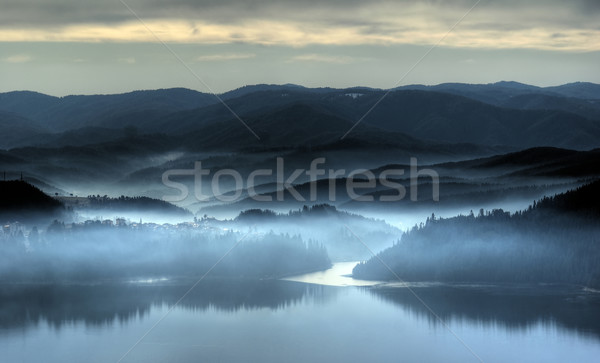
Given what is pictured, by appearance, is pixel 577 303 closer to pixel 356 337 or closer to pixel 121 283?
pixel 356 337

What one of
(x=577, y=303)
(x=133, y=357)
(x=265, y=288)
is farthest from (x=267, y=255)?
(x=133, y=357)

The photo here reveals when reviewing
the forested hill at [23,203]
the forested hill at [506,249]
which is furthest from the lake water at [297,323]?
the forested hill at [23,203]

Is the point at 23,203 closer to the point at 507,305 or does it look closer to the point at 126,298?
the point at 126,298

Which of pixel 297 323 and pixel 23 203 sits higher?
pixel 23 203

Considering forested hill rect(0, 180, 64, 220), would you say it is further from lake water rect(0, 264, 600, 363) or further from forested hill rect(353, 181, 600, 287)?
forested hill rect(353, 181, 600, 287)

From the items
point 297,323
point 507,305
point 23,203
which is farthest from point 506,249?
point 23,203

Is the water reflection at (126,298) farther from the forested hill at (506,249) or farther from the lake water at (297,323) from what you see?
the forested hill at (506,249)

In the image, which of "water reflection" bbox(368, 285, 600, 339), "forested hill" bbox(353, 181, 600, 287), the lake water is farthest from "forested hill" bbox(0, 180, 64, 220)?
"water reflection" bbox(368, 285, 600, 339)
